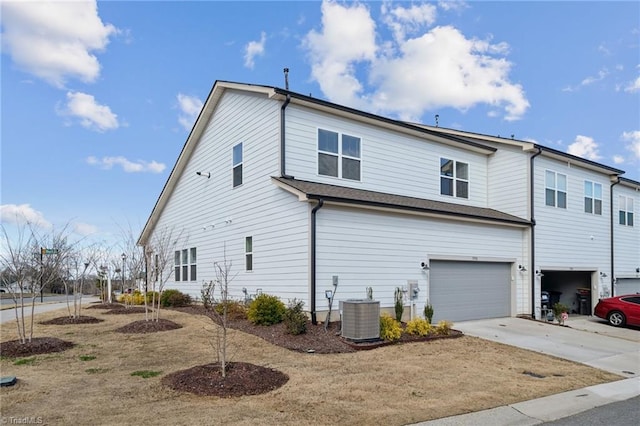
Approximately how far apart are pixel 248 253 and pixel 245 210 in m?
1.51

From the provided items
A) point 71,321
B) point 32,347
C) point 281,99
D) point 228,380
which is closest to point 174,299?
point 71,321

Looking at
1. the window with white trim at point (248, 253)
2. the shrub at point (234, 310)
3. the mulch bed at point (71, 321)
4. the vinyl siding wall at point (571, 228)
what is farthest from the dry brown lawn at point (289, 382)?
the vinyl siding wall at point (571, 228)

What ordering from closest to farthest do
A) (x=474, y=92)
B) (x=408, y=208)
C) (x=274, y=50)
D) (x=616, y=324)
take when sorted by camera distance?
1. (x=408, y=208)
2. (x=616, y=324)
3. (x=274, y=50)
4. (x=474, y=92)

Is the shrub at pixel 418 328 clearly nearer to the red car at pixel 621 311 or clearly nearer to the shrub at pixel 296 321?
the shrub at pixel 296 321

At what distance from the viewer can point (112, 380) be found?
681 centimetres

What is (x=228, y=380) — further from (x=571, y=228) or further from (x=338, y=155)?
(x=571, y=228)

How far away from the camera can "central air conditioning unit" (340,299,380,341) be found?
386 inches

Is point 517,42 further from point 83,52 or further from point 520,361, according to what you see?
point 83,52

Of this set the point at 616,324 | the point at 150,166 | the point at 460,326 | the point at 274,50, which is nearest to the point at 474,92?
the point at 274,50

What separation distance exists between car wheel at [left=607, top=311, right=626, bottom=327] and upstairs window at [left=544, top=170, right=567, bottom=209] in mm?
4576

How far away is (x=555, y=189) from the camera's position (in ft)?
58.6

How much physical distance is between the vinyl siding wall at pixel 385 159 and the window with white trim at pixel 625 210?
29.0 ft

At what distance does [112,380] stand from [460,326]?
396 inches

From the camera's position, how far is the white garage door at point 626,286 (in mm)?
21109
